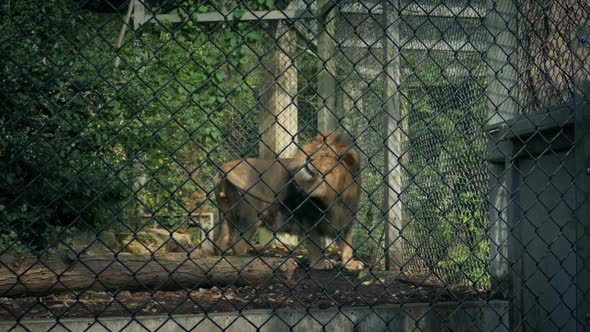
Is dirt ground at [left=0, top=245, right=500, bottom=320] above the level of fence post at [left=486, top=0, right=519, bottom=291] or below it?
below

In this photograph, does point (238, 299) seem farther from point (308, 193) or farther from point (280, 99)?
point (280, 99)

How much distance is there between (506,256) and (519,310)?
307 mm

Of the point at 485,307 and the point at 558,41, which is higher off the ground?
the point at 558,41

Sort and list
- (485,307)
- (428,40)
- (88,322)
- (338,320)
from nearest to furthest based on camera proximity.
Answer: (88,322) → (338,320) → (485,307) → (428,40)

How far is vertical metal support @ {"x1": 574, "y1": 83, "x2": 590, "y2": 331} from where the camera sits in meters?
3.06

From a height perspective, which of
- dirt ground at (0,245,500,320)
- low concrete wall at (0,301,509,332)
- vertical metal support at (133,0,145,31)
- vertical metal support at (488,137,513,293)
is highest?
vertical metal support at (133,0,145,31)

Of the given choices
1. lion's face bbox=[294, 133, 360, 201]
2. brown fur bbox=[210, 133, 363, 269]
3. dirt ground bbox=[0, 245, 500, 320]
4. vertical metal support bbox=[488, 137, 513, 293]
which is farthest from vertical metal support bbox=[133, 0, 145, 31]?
vertical metal support bbox=[488, 137, 513, 293]

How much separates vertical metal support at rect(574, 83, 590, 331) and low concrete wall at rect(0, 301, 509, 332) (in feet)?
1.26

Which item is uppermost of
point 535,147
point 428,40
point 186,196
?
point 428,40

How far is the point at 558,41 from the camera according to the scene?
331 cm

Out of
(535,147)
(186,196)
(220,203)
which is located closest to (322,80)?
(220,203)

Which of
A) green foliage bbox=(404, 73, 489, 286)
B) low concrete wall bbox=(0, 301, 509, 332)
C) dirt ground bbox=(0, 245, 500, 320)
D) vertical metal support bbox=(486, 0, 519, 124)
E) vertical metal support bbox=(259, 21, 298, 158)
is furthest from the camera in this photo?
vertical metal support bbox=(259, 21, 298, 158)

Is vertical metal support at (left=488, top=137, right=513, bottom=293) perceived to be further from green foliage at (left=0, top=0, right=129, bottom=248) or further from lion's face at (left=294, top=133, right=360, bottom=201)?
green foliage at (left=0, top=0, right=129, bottom=248)

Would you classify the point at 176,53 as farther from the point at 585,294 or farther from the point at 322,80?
the point at 585,294
